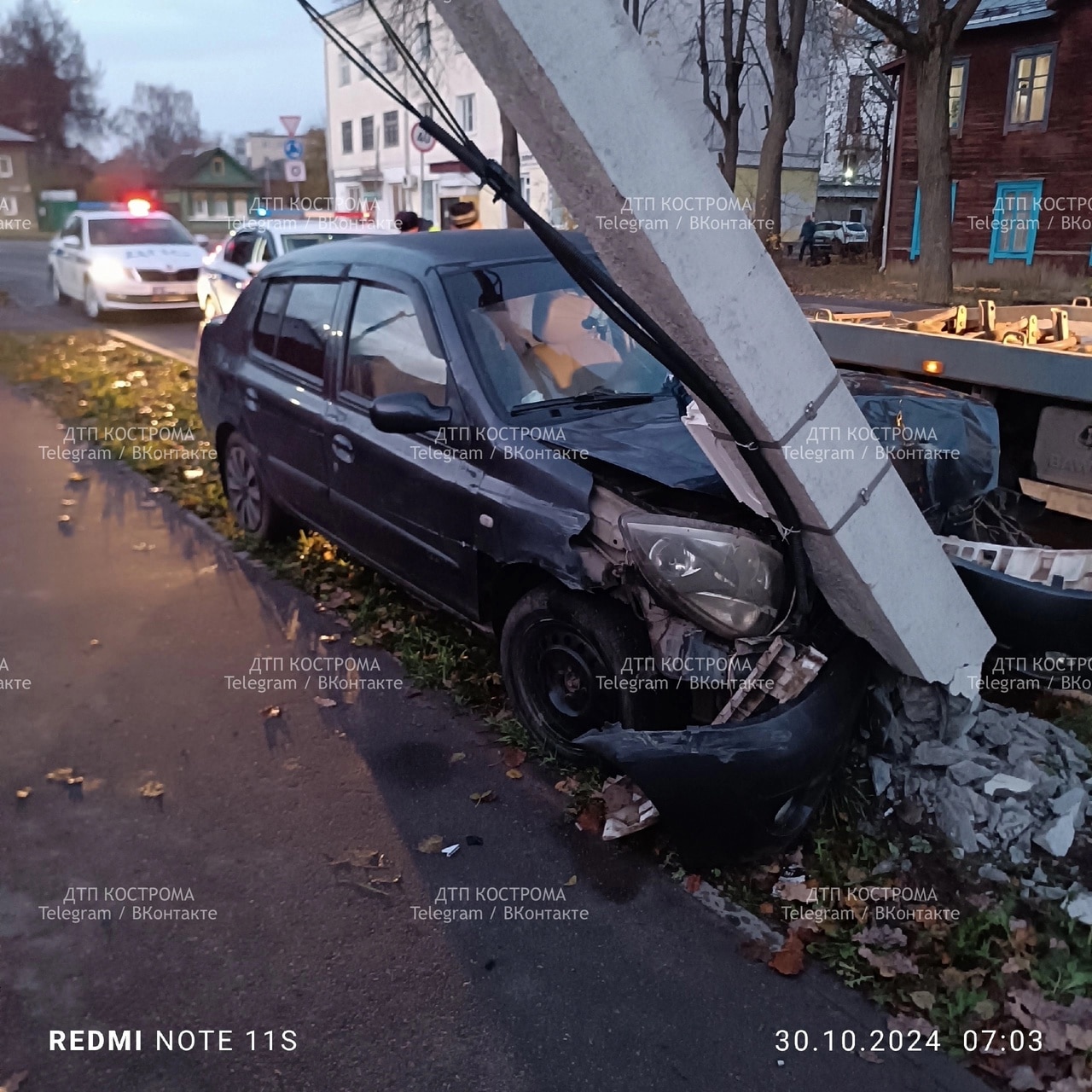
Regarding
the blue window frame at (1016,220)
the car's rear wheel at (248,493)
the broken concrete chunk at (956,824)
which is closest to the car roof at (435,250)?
the car's rear wheel at (248,493)

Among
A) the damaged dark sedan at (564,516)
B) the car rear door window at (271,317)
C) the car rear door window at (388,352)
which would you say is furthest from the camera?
the car rear door window at (271,317)

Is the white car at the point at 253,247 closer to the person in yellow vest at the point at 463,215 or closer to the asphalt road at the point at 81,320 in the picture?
the asphalt road at the point at 81,320

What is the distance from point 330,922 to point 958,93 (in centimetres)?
3182

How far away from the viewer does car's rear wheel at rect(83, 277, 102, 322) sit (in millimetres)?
17312

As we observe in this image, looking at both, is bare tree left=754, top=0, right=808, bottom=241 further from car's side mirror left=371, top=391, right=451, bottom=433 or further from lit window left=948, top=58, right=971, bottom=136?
car's side mirror left=371, top=391, right=451, bottom=433

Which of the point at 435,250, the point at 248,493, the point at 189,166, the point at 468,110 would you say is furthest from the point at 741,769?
the point at 189,166

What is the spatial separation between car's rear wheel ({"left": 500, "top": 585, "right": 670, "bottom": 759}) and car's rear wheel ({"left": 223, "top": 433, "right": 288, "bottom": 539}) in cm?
271

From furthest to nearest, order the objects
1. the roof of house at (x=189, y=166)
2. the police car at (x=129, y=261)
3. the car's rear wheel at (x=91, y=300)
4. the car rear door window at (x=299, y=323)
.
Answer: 1. the roof of house at (x=189, y=166)
2. the car's rear wheel at (x=91, y=300)
3. the police car at (x=129, y=261)
4. the car rear door window at (x=299, y=323)

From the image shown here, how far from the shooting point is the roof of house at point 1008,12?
25.6 meters

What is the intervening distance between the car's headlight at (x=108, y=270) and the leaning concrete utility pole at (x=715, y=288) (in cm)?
1586

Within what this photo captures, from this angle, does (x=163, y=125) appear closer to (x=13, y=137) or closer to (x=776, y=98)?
(x=13, y=137)

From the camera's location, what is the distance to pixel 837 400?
318 cm

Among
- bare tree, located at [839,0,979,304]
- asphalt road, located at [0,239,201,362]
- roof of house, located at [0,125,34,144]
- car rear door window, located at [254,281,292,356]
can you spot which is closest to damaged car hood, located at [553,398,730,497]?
car rear door window, located at [254,281,292,356]

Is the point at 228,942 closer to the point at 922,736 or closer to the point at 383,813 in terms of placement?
the point at 383,813
